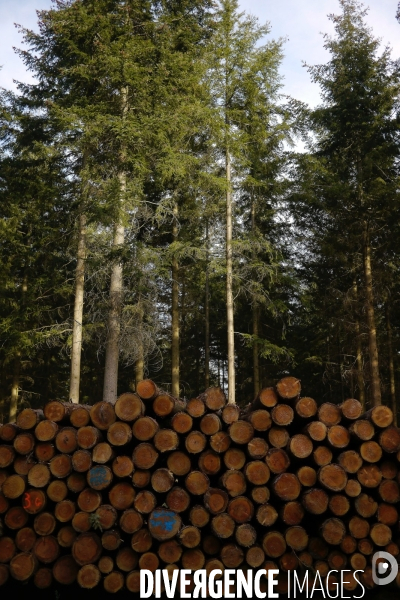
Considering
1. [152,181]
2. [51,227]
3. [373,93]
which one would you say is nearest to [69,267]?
[51,227]

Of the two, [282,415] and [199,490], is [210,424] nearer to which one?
[199,490]

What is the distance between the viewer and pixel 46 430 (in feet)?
20.4

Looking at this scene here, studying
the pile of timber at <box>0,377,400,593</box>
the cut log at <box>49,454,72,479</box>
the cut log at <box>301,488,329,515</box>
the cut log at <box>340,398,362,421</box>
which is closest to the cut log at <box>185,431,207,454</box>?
the pile of timber at <box>0,377,400,593</box>

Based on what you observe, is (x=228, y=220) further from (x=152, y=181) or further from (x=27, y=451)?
(x=27, y=451)

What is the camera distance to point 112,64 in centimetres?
1485

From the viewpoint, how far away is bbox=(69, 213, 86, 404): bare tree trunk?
15.0 m

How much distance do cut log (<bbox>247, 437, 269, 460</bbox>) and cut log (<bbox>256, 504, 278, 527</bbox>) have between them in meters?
0.53

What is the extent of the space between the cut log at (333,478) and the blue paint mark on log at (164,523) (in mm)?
1555

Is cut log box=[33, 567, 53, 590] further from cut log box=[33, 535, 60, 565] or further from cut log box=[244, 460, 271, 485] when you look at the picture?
cut log box=[244, 460, 271, 485]

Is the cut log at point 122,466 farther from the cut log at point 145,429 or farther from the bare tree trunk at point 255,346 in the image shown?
the bare tree trunk at point 255,346

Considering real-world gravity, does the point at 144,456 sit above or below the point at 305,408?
below

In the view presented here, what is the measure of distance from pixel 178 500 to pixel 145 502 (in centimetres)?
34

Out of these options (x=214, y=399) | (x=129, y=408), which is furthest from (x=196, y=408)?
(x=129, y=408)

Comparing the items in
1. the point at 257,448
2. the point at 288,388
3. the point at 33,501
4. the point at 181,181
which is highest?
the point at 181,181
